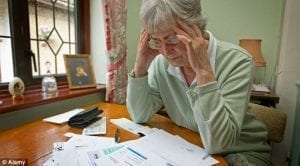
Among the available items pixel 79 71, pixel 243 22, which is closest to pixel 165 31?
pixel 79 71

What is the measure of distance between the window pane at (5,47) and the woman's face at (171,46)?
37.9 inches

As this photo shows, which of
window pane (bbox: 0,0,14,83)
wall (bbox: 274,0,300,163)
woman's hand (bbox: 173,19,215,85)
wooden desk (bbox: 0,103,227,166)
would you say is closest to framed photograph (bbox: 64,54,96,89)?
window pane (bbox: 0,0,14,83)

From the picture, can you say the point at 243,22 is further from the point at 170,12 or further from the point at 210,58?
the point at 170,12

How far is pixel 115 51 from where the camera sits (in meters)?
1.69

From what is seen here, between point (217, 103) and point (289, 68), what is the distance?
165cm

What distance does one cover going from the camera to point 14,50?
137cm

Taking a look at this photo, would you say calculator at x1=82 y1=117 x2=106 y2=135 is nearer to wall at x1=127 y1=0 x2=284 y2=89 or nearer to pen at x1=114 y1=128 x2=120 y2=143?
pen at x1=114 y1=128 x2=120 y2=143

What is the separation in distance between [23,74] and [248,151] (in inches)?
53.2

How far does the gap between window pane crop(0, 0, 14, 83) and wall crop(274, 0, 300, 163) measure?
216 cm

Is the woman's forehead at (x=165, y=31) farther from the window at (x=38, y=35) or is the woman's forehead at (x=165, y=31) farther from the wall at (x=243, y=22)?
the wall at (x=243, y=22)

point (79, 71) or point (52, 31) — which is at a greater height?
point (52, 31)

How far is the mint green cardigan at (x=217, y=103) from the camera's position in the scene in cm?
73

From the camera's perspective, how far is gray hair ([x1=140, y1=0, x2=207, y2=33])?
798 mm

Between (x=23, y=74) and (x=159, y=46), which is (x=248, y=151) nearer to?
(x=159, y=46)
